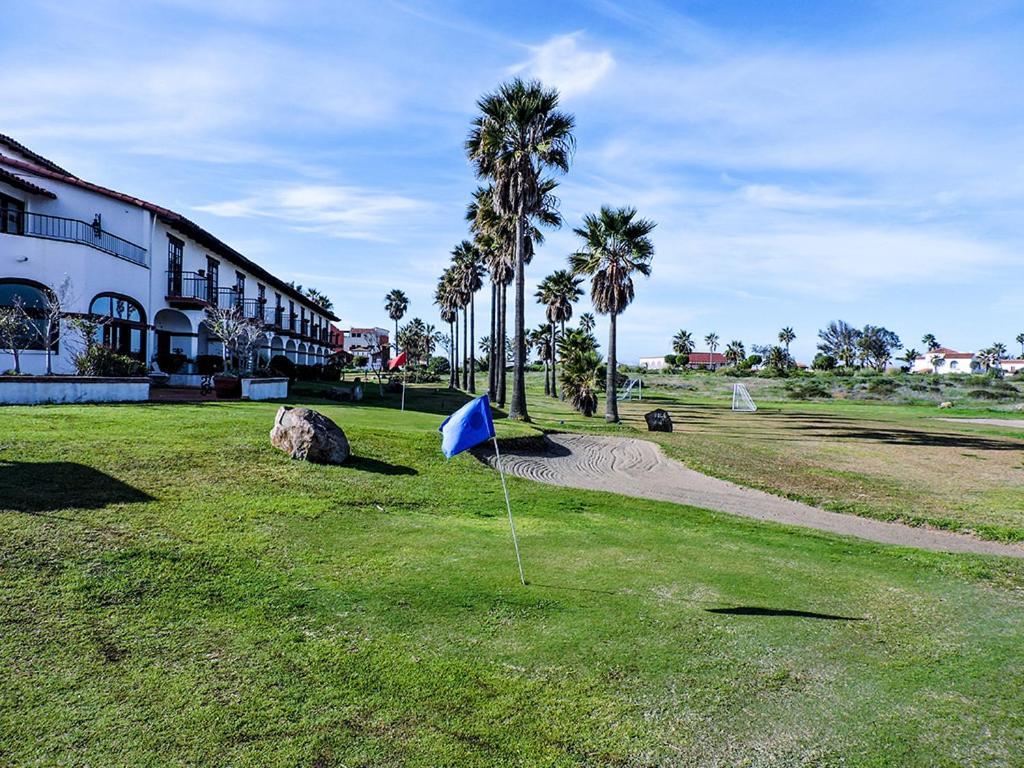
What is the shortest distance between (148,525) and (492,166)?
2835 centimetres

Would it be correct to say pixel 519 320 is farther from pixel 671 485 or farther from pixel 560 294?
pixel 560 294

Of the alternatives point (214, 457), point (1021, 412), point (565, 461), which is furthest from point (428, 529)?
point (1021, 412)

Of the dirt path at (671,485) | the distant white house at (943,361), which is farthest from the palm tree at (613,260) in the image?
the distant white house at (943,361)

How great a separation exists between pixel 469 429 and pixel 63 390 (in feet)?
Result: 53.1

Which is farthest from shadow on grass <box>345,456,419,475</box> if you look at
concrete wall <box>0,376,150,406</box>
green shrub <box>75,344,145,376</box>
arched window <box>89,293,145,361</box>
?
arched window <box>89,293,145,361</box>

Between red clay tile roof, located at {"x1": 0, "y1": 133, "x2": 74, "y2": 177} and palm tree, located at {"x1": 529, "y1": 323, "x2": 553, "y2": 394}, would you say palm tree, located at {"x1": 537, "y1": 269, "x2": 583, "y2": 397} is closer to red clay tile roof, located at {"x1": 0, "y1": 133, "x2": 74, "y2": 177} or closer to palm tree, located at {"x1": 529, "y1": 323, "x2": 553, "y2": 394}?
palm tree, located at {"x1": 529, "y1": 323, "x2": 553, "y2": 394}

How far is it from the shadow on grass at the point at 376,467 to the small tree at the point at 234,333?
16703 millimetres

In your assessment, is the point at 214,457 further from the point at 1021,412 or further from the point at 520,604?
the point at 1021,412

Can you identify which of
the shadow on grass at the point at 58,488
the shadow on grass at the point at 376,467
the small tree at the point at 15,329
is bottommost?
the shadow on grass at the point at 376,467

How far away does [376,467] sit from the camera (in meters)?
15.3

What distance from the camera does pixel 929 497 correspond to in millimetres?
18516

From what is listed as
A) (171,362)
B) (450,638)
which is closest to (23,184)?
(171,362)

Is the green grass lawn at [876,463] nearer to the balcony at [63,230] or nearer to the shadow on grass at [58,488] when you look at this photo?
the shadow on grass at [58,488]

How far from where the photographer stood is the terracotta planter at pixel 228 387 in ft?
80.2
